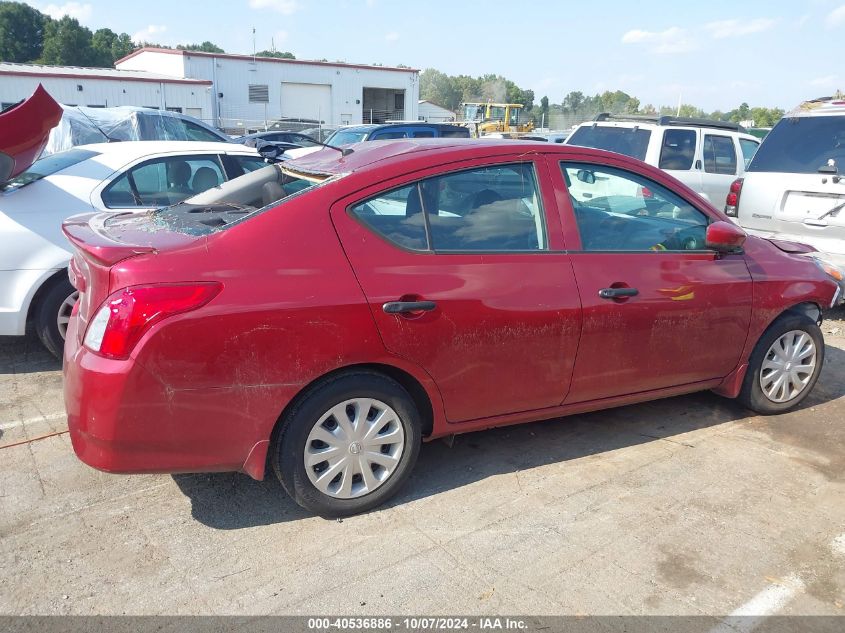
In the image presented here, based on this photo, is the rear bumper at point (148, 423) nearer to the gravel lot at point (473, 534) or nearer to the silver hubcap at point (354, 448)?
the silver hubcap at point (354, 448)

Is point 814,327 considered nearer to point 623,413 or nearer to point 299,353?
point 623,413

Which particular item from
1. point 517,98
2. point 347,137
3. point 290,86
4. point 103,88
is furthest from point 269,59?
point 517,98

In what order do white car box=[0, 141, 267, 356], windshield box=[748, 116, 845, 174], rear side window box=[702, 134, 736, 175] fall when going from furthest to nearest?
rear side window box=[702, 134, 736, 175], windshield box=[748, 116, 845, 174], white car box=[0, 141, 267, 356]

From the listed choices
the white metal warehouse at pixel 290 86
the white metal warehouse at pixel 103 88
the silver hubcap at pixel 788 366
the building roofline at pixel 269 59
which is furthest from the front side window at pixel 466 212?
the building roofline at pixel 269 59

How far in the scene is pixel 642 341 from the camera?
3.85 meters

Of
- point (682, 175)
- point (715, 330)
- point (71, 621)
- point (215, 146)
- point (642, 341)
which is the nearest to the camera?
point (71, 621)

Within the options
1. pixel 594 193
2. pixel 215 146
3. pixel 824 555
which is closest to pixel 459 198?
pixel 594 193

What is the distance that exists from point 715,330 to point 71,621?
3.54 metres

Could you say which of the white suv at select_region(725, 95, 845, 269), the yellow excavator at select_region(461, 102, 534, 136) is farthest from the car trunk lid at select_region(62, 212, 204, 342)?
the yellow excavator at select_region(461, 102, 534, 136)

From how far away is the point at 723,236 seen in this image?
3982 millimetres

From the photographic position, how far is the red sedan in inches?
112

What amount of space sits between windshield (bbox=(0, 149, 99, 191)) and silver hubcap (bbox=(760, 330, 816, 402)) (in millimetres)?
5141

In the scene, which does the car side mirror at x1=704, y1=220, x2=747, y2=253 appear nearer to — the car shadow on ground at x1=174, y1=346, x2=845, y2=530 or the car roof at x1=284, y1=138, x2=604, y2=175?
the car roof at x1=284, y1=138, x2=604, y2=175

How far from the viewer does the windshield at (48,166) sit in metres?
5.02
